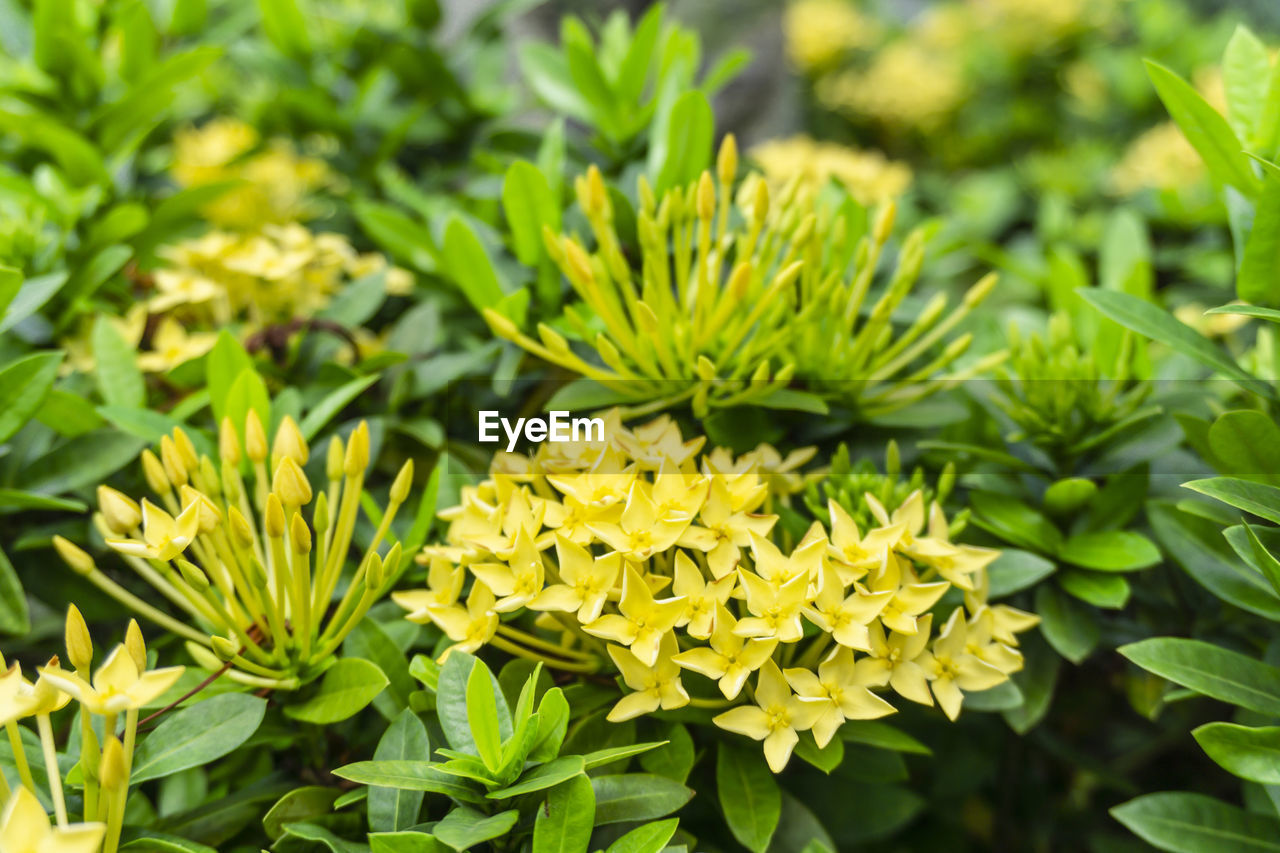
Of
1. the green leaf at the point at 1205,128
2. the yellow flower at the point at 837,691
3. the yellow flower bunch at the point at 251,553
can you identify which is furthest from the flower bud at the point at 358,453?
the green leaf at the point at 1205,128

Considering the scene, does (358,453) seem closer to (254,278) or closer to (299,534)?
(299,534)

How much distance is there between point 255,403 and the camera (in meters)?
0.91

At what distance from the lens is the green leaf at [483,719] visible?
Answer: 680mm

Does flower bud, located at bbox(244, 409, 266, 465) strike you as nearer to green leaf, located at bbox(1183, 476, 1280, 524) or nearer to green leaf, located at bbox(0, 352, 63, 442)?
green leaf, located at bbox(0, 352, 63, 442)

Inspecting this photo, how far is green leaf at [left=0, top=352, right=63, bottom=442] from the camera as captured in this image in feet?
2.75

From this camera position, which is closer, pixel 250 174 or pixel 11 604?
pixel 11 604

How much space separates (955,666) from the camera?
78 cm

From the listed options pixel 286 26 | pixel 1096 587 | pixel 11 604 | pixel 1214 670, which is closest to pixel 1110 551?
pixel 1096 587

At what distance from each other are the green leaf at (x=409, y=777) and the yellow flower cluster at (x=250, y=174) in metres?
1.09

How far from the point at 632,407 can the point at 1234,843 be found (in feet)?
2.30

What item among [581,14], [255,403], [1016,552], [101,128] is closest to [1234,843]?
[1016,552]

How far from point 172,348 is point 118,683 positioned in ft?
1.87

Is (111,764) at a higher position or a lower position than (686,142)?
lower

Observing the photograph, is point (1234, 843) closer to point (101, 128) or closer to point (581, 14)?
point (101, 128)
